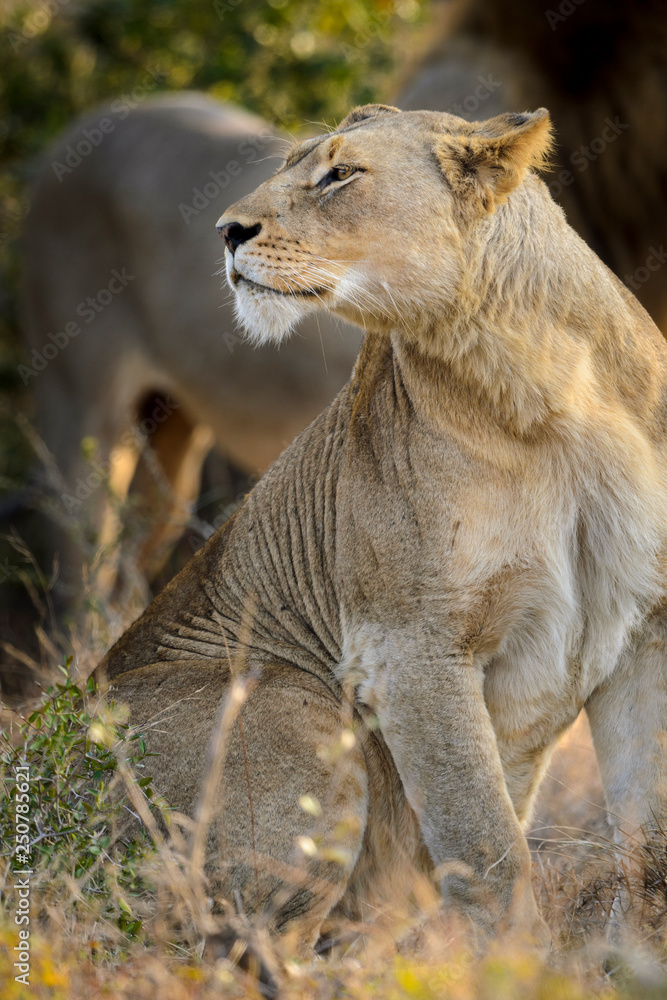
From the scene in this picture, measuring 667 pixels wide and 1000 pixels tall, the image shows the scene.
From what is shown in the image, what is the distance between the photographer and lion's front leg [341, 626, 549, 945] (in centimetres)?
295

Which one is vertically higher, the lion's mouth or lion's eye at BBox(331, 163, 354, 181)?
lion's eye at BBox(331, 163, 354, 181)

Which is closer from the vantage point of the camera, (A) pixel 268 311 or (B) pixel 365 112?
(A) pixel 268 311

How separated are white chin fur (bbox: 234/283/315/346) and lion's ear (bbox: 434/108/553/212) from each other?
0.49 metres

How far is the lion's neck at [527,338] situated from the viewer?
3004 mm

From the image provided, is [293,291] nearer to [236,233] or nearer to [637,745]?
[236,233]

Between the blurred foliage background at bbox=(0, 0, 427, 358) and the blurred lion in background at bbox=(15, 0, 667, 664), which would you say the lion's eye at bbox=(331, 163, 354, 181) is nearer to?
the blurred lion in background at bbox=(15, 0, 667, 664)

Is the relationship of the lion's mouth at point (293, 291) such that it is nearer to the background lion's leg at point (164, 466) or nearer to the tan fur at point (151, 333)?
the tan fur at point (151, 333)

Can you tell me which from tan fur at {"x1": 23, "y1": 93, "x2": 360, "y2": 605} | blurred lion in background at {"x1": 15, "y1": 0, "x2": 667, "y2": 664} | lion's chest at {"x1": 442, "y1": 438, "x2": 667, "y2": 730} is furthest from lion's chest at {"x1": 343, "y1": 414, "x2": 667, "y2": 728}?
tan fur at {"x1": 23, "y1": 93, "x2": 360, "y2": 605}

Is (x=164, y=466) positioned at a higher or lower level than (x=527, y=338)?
lower

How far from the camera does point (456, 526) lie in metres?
3.00

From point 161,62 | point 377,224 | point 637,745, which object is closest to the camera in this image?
point 377,224

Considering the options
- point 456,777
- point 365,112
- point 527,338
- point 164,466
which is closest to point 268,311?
point 527,338

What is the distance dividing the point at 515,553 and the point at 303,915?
1.04m

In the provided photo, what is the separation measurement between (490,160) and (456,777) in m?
1.51
